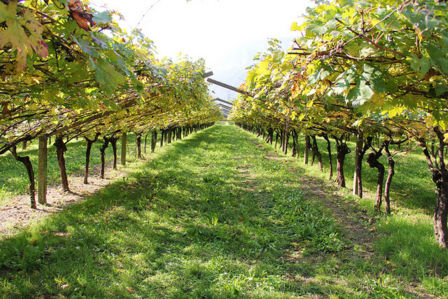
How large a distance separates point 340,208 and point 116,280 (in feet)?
19.2

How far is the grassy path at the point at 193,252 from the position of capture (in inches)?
138

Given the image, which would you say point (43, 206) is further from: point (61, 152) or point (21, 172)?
point (21, 172)

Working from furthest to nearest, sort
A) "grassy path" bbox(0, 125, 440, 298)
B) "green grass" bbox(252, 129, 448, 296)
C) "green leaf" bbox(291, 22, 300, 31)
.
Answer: "green grass" bbox(252, 129, 448, 296), "grassy path" bbox(0, 125, 440, 298), "green leaf" bbox(291, 22, 300, 31)

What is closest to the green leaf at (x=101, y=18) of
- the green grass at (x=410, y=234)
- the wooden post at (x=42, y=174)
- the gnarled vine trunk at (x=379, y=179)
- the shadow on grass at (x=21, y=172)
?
the green grass at (x=410, y=234)

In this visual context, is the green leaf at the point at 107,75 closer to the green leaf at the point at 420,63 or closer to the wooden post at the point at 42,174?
the green leaf at the point at 420,63

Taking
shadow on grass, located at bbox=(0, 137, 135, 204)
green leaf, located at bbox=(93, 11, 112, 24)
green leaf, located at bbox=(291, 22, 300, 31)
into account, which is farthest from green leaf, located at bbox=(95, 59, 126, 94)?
shadow on grass, located at bbox=(0, 137, 135, 204)

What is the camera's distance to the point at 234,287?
3.48 metres

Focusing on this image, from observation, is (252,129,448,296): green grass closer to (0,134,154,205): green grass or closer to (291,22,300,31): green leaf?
(291,22,300,31): green leaf

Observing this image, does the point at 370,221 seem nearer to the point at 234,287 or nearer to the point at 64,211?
the point at 234,287

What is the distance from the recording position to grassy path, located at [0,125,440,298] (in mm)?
3504

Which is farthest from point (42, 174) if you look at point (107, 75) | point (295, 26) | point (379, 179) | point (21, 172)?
point (379, 179)

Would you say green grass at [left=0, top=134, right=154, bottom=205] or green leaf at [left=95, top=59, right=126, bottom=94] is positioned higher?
green leaf at [left=95, top=59, right=126, bottom=94]

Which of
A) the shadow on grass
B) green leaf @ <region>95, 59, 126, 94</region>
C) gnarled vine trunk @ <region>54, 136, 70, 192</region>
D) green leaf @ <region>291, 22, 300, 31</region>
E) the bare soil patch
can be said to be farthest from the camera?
the shadow on grass

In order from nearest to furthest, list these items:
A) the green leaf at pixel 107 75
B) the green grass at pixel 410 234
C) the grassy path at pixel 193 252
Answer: the green leaf at pixel 107 75
the grassy path at pixel 193 252
the green grass at pixel 410 234
